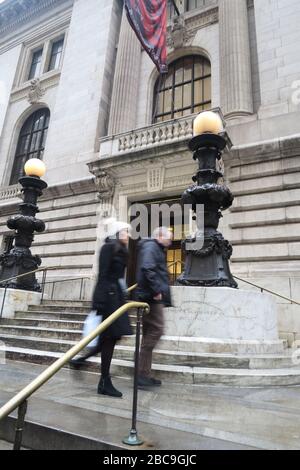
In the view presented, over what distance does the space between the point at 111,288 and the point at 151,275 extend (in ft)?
1.79

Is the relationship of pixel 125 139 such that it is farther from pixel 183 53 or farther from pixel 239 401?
pixel 239 401

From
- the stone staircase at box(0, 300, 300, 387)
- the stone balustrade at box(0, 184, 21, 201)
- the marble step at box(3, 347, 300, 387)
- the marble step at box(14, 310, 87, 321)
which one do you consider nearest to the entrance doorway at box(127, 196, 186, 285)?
the marble step at box(14, 310, 87, 321)

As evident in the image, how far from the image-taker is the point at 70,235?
45.3 feet

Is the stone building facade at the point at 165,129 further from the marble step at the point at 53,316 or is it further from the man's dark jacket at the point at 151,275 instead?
the man's dark jacket at the point at 151,275

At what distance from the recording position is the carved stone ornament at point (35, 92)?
62.9ft

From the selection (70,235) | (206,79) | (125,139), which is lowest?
(70,235)

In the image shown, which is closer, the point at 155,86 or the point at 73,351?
the point at 73,351

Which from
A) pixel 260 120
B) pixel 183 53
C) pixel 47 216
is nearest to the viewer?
pixel 260 120

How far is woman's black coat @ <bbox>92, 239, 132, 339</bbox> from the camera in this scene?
360 cm

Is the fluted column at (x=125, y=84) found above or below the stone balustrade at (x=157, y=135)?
above

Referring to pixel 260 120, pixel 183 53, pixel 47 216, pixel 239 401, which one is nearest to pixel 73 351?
pixel 239 401

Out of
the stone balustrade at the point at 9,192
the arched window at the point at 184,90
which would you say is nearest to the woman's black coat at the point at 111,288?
the arched window at the point at 184,90

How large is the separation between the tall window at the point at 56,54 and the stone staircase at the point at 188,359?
18544mm
